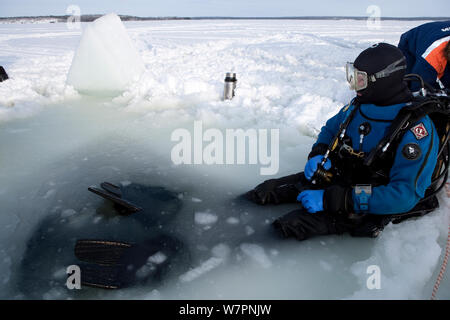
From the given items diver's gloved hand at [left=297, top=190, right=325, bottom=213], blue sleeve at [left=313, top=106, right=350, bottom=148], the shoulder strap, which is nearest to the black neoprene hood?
the shoulder strap

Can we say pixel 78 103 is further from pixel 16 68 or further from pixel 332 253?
pixel 332 253

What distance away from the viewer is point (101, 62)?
18.8 feet

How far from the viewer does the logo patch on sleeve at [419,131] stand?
1850 mm

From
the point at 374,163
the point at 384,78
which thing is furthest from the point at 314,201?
the point at 384,78

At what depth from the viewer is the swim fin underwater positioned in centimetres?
181

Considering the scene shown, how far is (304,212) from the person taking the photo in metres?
2.18

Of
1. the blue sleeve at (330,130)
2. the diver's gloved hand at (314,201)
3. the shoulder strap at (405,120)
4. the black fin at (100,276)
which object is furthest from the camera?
the blue sleeve at (330,130)

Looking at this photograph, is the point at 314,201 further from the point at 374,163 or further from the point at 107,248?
the point at 107,248

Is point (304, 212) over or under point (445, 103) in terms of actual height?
under

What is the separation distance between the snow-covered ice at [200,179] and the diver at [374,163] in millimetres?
148

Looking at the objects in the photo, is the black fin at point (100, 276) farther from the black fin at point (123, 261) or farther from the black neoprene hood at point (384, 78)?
the black neoprene hood at point (384, 78)

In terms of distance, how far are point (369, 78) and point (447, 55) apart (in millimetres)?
1483

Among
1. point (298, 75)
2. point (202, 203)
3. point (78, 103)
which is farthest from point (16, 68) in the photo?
point (202, 203)

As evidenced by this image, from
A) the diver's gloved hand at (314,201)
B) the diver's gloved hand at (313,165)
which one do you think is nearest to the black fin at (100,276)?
the diver's gloved hand at (314,201)
